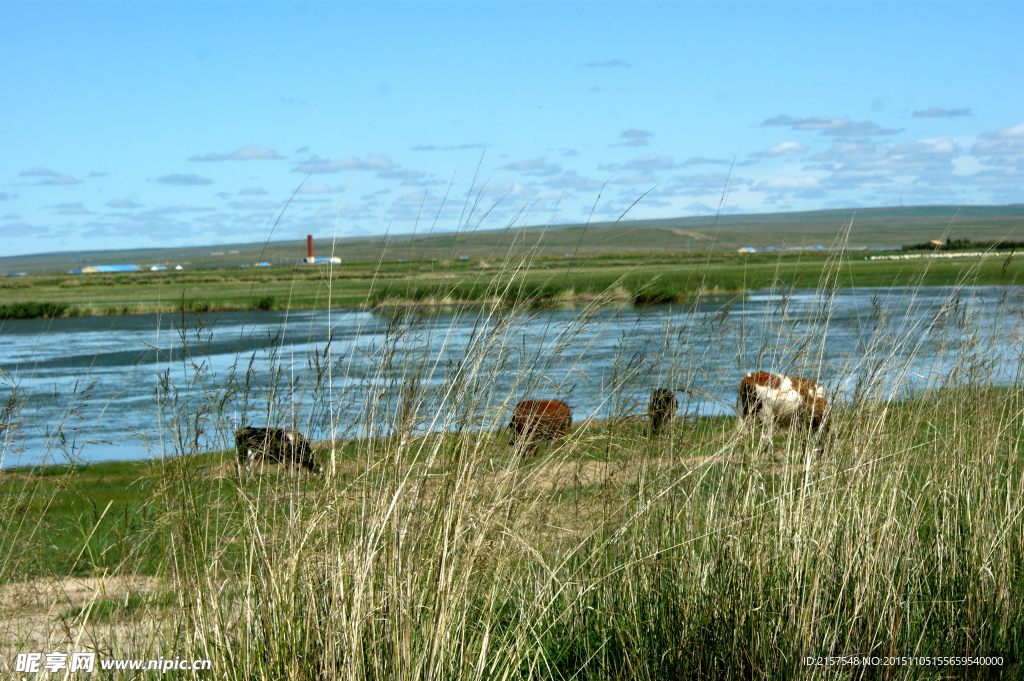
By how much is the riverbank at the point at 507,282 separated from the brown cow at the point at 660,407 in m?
0.45

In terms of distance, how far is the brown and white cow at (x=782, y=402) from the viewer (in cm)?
345

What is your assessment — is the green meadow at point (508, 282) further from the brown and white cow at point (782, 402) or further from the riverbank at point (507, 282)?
the brown and white cow at point (782, 402)

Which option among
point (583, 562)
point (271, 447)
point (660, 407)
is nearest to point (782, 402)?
point (660, 407)

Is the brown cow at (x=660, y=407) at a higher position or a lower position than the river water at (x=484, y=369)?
lower

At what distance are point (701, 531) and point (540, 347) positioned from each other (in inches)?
41.5

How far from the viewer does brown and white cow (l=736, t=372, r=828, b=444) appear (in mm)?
3452

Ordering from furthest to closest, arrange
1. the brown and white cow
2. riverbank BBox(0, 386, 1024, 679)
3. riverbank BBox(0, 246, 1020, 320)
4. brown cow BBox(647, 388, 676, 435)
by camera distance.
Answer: brown cow BBox(647, 388, 676, 435)
the brown and white cow
riverbank BBox(0, 246, 1020, 320)
riverbank BBox(0, 386, 1024, 679)

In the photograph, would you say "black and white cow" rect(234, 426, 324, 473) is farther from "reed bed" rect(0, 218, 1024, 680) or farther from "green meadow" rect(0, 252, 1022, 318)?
"green meadow" rect(0, 252, 1022, 318)

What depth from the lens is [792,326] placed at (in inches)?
151

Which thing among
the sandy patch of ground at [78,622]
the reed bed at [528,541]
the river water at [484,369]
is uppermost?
the river water at [484,369]

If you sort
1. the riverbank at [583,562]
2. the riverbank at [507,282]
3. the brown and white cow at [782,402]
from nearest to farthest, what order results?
the riverbank at [583,562] < the riverbank at [507,282] < the brown and white cow at [782,402]

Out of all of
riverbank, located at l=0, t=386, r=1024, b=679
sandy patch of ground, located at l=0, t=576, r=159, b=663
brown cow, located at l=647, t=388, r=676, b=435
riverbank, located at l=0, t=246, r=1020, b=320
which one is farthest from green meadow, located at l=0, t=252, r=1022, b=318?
sandy patch of ground, located at l=0, t=576, r=159, b=663

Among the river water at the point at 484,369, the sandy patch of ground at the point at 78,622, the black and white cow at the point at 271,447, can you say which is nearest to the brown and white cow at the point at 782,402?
the river water at the point at 484,369

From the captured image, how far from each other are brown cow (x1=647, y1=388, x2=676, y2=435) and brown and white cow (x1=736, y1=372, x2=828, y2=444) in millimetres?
292
